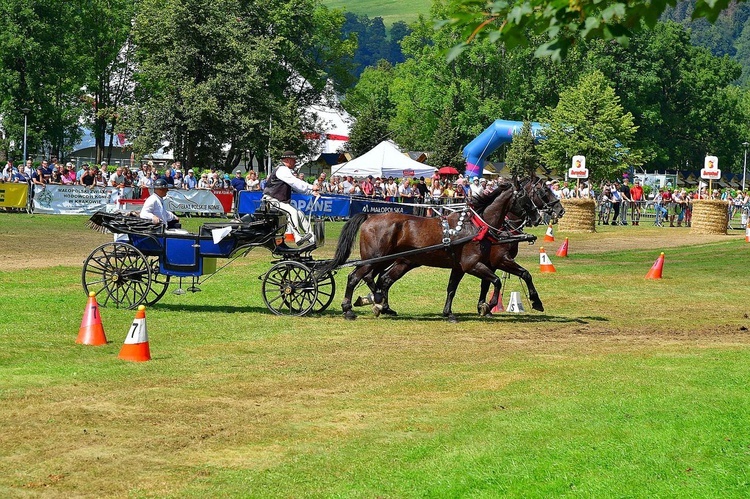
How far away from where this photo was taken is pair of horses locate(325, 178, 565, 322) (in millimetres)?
15852

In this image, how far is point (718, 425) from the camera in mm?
9023

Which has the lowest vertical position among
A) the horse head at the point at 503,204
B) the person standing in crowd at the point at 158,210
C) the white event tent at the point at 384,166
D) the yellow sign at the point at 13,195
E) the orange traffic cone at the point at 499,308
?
the orange traffic cone at the point at 499,308

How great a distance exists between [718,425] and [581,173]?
38.8 meters

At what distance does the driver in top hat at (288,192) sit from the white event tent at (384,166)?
39483 millimetres

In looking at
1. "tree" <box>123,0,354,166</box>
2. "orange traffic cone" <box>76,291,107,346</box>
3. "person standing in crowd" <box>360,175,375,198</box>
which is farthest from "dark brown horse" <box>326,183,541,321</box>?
"tree" <box>123,0,354,166</box>

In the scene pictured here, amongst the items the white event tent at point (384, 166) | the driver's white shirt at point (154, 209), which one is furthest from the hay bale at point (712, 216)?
the driver's white shirt at point (154, 209)

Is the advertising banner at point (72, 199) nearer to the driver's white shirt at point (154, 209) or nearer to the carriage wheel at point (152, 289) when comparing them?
the carriage wheel at point (152, 289)

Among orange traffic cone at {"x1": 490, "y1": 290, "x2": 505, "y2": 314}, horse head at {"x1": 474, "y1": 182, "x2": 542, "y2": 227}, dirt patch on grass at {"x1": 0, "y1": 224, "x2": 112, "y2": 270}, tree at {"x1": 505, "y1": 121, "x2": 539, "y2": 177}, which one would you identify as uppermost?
tree at {"x1": 505, "y1": 121, "x2": 539, "y2": 177}

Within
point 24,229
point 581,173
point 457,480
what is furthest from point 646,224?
point 457,480

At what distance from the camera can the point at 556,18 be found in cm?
534

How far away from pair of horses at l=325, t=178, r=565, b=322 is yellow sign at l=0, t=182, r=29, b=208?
25.6m

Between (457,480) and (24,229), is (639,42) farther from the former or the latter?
(457,480)

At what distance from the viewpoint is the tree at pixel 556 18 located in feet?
17.1

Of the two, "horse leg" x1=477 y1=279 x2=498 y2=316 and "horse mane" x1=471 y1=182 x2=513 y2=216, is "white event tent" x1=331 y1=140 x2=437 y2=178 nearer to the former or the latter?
"horse mane" x1=471 y1=182 x2=513 y2=216
